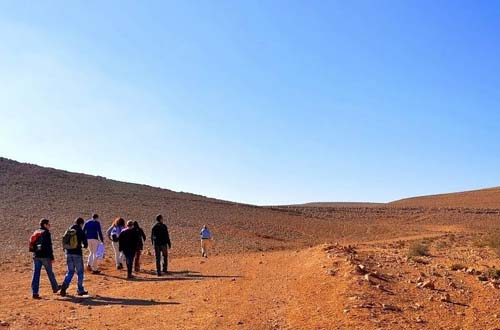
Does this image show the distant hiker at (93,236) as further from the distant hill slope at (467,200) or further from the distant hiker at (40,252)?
the distant hill slope at (467,200)

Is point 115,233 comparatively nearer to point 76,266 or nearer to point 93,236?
point 93,236

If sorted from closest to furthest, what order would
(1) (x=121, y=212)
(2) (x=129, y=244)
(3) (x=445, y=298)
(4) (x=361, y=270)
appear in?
(3) (x=445, y=298), (4) (x=361, y=270), (2) (x=129, y=244), (1) (x=121, y=212)

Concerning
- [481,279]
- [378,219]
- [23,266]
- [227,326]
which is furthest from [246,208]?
[227,326]

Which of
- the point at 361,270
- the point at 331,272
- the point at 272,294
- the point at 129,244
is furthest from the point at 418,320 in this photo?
the point at 129,244

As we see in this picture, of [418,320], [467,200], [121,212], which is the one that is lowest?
[418,320]

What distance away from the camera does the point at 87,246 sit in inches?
567

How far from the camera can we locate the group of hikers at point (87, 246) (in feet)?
42.2

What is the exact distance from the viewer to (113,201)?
170 ft

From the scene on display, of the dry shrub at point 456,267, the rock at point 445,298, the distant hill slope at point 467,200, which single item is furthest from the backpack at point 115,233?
the distant hill slope at point 467,200

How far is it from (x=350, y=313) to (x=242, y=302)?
249 centimetres

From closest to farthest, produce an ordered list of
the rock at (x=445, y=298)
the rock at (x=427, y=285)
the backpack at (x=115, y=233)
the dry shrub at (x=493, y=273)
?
the rock at (x=445, y=298) < the rock at (x=427, y=285) < the dry shrub at (x=493, y=273) < the backpack at (x=115, y=233)

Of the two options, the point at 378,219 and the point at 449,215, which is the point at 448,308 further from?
the point at 449,215

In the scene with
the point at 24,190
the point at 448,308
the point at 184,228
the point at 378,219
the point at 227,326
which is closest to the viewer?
the point at 227,326

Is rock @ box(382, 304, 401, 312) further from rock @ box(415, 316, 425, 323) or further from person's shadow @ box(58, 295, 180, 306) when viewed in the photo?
person's shadow @ box(58, 295, 180, 306)
